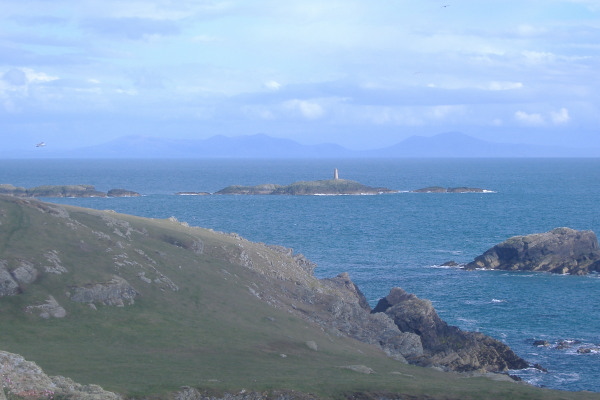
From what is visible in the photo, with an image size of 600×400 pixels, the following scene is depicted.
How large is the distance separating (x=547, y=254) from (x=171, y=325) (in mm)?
Answer: 55458

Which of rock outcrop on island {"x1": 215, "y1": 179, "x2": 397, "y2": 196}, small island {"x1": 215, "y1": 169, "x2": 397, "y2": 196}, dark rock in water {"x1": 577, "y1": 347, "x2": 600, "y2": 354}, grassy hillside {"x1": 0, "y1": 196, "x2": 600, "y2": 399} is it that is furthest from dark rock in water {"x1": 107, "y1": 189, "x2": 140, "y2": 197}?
dark rock in water {"x1": 577, "y1": 347, "x2": 600, "y2": 354}

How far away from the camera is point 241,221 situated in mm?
124062

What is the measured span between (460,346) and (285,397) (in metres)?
21.5

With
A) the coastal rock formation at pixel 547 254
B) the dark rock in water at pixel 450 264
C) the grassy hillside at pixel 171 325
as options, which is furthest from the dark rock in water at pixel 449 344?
the coastal rock formation at pixel 547 254

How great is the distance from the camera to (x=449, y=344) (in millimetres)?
48500

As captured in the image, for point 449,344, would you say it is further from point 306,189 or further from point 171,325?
point 306,189

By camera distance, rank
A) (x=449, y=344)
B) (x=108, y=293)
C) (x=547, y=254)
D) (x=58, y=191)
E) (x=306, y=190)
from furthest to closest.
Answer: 1. (x=306, y=190)
2. (x=58, y=191)
3. (x=547, y=254)
4. (x=449, y=344)
5. (x=108, y=293)

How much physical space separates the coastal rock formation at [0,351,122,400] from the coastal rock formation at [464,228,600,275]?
61.5 meters

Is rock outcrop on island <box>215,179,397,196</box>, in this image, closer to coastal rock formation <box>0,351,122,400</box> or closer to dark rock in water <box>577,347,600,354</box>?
dark rock in water <box>577,347,600,354</box>

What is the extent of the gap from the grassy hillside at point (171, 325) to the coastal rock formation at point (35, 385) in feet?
6.59

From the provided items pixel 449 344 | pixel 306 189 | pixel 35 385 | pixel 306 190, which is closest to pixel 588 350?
pixel 449 344

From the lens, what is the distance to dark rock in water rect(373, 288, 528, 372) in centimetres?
4619

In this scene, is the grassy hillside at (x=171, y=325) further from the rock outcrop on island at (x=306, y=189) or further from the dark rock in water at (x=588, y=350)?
the rock outcrop on island at (x=306, y=189)

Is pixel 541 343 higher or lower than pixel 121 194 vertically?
lower
